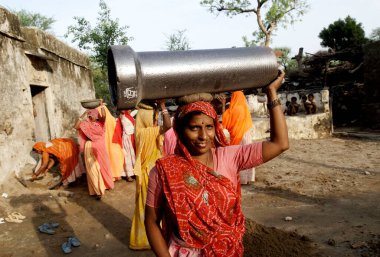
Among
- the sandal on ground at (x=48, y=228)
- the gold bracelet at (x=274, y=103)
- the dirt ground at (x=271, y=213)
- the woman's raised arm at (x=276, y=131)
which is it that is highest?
the gold bracelet at (x=274, y=103)

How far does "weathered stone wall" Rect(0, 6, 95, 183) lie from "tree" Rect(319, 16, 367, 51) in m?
21.1

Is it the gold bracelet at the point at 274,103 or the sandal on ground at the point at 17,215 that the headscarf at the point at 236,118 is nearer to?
the sandal on ground at the point at 17,215

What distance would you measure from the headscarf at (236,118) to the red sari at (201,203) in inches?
161

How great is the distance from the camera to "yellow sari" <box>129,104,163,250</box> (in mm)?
4012

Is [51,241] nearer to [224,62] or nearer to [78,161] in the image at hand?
[78,161]

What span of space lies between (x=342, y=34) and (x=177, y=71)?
27.9 meters

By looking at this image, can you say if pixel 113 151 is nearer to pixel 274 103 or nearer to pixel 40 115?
pixel 40 115

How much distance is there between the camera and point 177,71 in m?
1.39

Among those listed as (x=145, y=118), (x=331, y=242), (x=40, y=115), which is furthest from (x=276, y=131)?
(x=40, y=115)

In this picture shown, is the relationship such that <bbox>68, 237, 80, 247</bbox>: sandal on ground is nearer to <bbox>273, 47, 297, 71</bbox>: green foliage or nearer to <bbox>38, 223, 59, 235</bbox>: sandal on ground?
<bbox>38, 223, 59, 235</bbox>: sandal on ground

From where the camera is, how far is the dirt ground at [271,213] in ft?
12.5

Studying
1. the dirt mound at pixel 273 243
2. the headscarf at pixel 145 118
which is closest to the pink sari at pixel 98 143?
the headscarf at pixel 145 118

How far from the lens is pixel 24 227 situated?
4.90 metres

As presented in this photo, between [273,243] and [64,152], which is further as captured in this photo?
[64,152]
